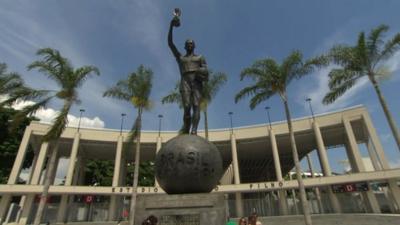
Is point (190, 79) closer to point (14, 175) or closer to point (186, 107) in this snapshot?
point (186, 107)

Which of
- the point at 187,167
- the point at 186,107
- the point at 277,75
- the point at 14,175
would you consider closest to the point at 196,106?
the point at 186,107

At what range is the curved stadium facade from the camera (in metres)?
24.8

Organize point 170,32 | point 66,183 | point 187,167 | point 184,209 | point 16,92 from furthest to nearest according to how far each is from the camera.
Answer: point 66,183
point 16,92
point 170,32
point 187,167
point 184,209

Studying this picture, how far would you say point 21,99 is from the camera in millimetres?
16203

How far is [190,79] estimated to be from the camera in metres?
7.73

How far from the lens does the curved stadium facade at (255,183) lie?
24.8m

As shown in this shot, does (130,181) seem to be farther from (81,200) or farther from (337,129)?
(337,129)

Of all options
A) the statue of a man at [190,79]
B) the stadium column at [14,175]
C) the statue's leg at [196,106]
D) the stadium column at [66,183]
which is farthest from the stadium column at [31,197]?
the statue's leg at [196,106]

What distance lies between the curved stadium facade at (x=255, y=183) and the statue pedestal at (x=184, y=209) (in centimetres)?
1820

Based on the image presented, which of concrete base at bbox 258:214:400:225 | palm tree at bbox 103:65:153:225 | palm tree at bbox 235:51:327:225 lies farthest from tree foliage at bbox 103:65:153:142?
concrete base at bbox 258:214:400:225

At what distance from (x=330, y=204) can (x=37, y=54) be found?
28758mm

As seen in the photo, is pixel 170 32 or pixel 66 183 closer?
pixel 170 32

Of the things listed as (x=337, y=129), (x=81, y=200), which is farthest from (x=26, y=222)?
(x=337, y=129)

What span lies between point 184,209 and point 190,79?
3704mm
